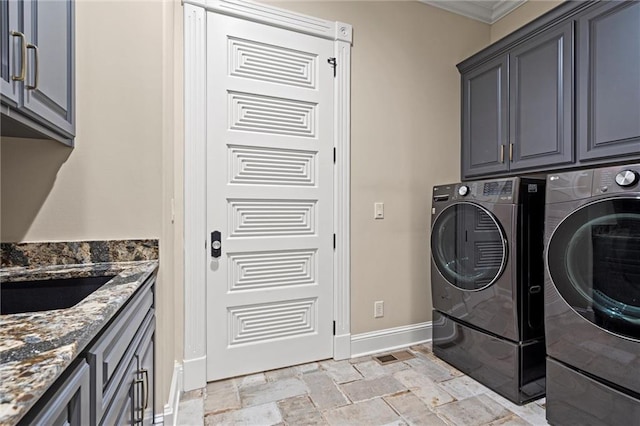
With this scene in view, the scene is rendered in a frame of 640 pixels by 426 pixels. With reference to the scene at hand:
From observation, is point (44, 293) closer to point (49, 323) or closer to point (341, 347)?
point (49, 323)

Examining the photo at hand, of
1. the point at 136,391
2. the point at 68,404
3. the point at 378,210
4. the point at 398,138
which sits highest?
the point at 398,138

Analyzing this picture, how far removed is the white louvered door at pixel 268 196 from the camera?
6.75 feet

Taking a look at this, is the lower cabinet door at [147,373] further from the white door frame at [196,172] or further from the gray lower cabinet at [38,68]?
the gray lower cabinet at [38,68]

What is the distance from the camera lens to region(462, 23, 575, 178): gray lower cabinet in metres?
1.93

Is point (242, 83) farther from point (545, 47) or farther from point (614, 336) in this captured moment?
point (614, 336)

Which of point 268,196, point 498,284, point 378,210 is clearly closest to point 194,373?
point 268,196

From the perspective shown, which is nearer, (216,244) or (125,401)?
(125,401)

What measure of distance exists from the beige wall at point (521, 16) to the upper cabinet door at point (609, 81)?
0.87m

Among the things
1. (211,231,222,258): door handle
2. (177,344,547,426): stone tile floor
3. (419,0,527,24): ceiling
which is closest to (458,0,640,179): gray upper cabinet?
(419,0,527,24): ceiling

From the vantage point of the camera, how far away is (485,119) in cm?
247

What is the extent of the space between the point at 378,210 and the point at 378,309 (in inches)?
30.4

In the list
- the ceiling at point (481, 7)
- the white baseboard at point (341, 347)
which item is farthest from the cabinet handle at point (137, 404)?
the ceiling at point (481, 7)

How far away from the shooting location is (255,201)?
7.06 feet

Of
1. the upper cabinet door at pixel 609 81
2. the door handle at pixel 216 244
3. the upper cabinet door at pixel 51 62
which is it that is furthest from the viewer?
the door handle at pixel 216 244
